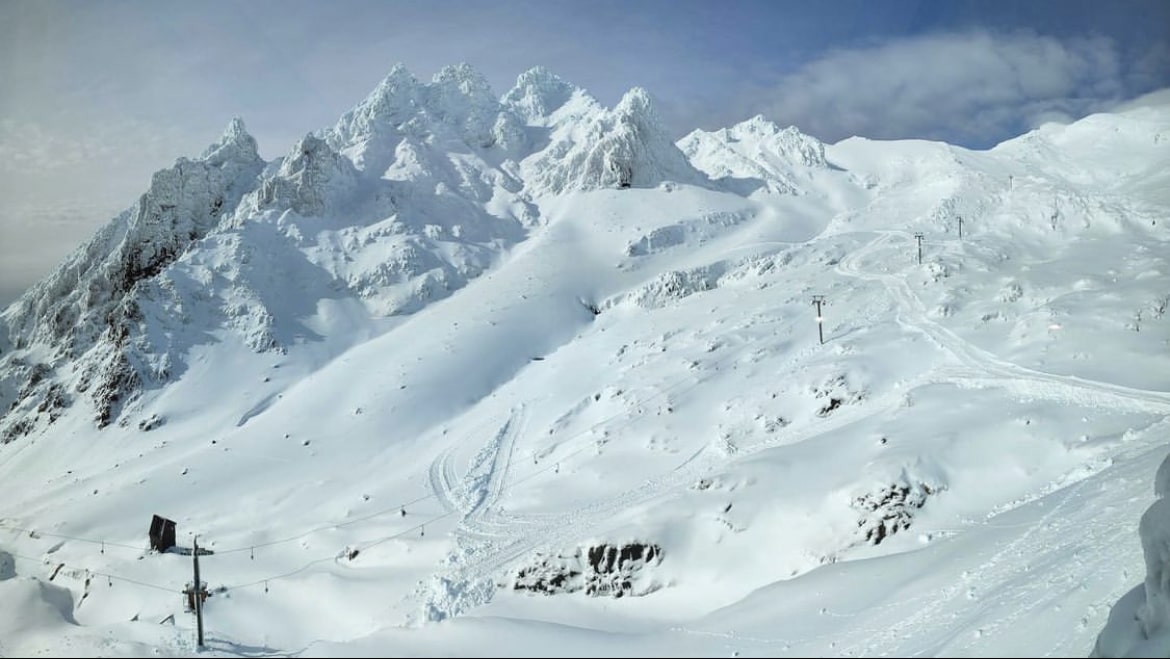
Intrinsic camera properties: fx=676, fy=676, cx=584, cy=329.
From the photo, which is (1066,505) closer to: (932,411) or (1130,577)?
(1130,577)

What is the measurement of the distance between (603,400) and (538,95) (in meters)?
129

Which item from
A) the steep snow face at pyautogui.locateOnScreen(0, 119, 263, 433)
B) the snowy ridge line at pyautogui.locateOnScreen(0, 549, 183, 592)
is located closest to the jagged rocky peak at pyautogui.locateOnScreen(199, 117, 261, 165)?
the steep snow face at pyautogui.locateOnScreen(0, 119, 263, 433)

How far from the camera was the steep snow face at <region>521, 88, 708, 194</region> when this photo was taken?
11888 centimetres

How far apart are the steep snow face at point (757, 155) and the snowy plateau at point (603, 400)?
1.01m

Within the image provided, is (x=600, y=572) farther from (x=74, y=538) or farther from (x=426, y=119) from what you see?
(x=426, y=119)

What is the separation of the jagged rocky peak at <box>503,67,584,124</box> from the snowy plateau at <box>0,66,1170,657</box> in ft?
81.8

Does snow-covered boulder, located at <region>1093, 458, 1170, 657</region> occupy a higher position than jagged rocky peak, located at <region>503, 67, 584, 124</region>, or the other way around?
jagged rocky peak, located at <region>503, 67, 584, 124</region>

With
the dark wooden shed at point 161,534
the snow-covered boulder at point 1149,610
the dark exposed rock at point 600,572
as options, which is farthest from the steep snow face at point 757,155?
the snow-covered boulder at point 1149,610

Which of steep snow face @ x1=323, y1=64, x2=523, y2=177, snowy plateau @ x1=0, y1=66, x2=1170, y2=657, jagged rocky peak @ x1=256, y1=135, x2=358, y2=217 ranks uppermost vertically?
steep snow face @ x1=323, y1=64, x2=523, y2=177

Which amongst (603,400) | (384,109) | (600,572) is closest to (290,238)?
(384,109)

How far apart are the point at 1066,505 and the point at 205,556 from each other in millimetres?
51166

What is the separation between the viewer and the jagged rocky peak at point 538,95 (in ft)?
543

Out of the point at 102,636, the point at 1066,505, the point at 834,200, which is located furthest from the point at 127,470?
the point at 834,200

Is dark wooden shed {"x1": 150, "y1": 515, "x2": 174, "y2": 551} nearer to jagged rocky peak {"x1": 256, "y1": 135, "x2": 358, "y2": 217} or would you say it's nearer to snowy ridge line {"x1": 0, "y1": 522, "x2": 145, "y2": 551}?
snowy ridge line {"x1": 0, "y1": 522, "x2": 145, "y2": 551}
